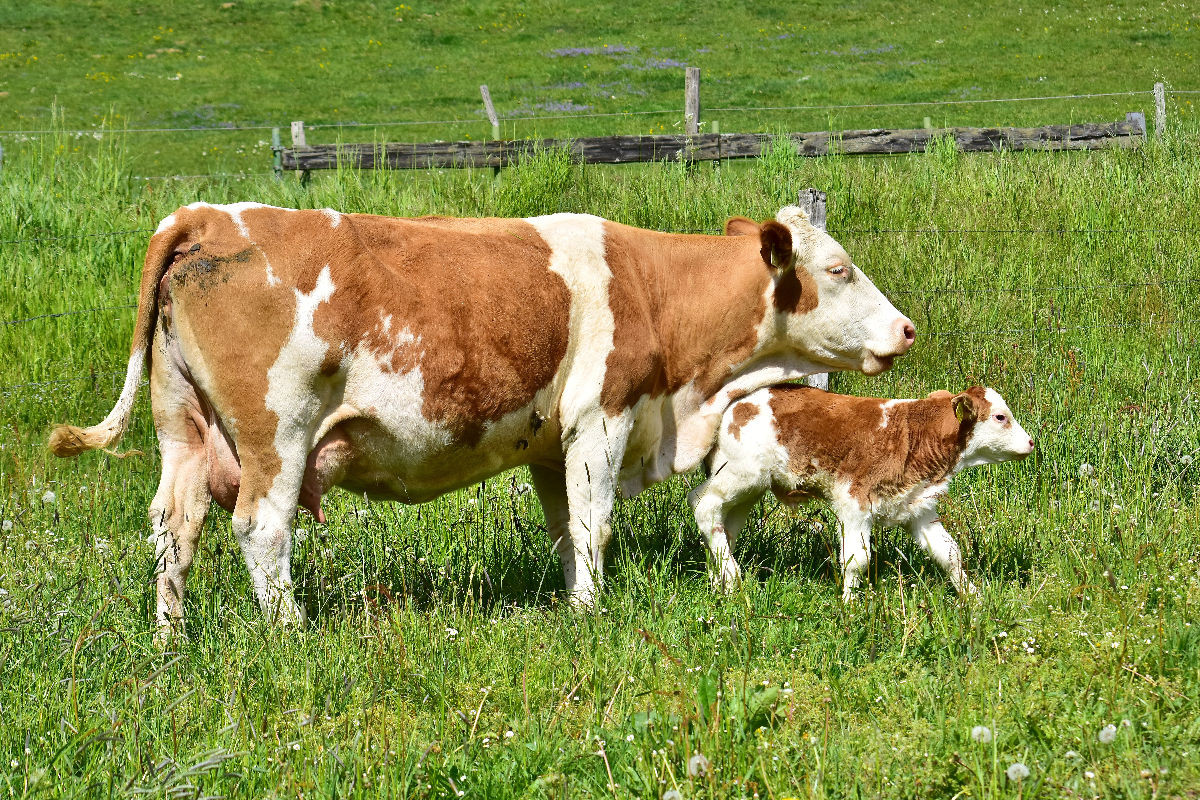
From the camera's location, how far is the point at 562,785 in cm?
304

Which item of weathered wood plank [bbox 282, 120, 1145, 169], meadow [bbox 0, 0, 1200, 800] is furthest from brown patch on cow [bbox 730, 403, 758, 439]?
weathered wood plank [bbox 282, 120, 1145, 169]

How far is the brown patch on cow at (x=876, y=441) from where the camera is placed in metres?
5.25

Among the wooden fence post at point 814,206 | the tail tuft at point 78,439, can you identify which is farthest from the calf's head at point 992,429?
the tail tuft at point 78,439

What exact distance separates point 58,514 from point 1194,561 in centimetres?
502

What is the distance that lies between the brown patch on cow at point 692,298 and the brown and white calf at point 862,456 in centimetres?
31

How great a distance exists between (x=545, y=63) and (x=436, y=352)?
27333mm

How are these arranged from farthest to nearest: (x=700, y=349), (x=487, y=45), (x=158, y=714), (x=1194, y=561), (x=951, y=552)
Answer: (x=487, y=45), (x=700, y=349), (x=951, y=552), (x=1194, y=561), (x=158, y=714)

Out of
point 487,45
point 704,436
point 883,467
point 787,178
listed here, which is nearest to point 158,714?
point 704,436

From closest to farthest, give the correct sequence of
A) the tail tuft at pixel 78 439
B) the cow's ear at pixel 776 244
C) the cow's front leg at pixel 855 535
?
1. the tail tuft at pixel 78 439
2. the cow's front leg at pixel 855 535
3. the cow's ear at pixel 776 244

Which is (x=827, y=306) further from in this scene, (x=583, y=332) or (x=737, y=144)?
(x=737, y=144)

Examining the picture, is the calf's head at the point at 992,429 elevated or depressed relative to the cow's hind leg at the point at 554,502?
elevated

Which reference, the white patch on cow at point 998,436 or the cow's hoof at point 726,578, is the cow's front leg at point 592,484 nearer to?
the cow's hoof at point 726,578

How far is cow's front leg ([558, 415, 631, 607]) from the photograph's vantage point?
4.98m

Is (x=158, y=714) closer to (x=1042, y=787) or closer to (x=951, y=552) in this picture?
(x=1042, y=787)
